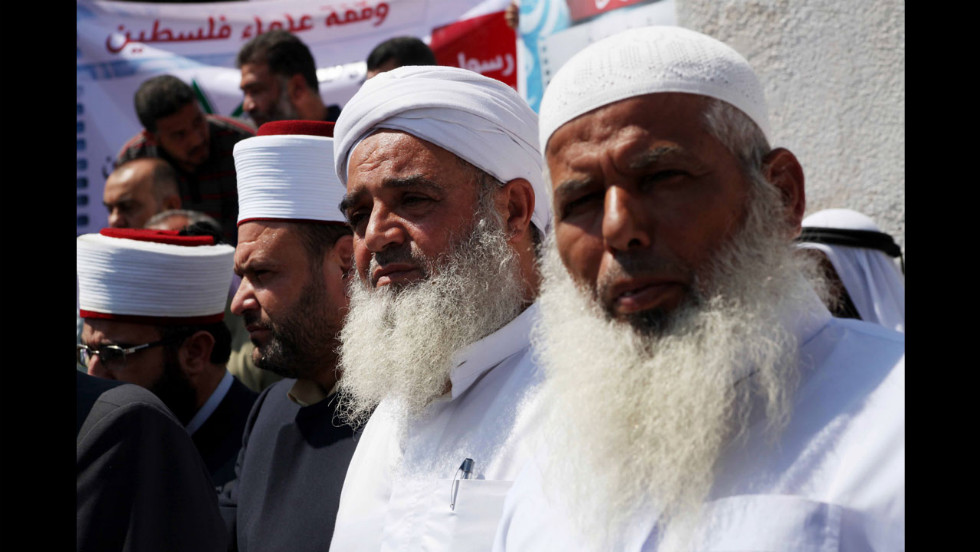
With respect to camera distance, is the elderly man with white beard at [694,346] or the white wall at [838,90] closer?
the elderly man with white beard at [694,346]

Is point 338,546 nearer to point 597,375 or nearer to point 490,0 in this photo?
point 597,375

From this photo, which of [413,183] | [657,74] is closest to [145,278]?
[413,183]

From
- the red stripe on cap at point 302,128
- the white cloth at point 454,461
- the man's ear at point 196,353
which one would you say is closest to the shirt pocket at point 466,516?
the white cloth at point 454,461

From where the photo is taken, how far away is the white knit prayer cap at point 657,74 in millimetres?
1776

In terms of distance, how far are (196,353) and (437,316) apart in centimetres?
210

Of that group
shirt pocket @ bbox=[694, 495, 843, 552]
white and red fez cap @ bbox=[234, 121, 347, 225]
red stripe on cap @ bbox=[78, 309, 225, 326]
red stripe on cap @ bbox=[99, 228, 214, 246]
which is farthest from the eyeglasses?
shirt pocket @ bbox=[694, 495, 843, 552]

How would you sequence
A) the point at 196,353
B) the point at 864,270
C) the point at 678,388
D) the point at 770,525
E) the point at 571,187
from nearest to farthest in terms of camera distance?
the point at 770,525 → the point at 678,388 → the point at 571,187 → the point at 864,270 → the point at 196,353

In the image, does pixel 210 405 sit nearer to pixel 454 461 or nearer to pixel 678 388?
pixel 454 461

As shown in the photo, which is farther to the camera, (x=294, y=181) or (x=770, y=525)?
(x=294, y=181)

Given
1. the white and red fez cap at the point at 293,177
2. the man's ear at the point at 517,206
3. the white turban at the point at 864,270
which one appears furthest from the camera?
the white turban at the point at 864,270

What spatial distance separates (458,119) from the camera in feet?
9.01

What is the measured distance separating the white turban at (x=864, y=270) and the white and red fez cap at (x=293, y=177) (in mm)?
1862

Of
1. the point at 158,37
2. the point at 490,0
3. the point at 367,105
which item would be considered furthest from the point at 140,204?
the point at 367,105

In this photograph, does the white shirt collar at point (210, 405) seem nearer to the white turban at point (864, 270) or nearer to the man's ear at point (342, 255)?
the man's ear at point (342, 255)
